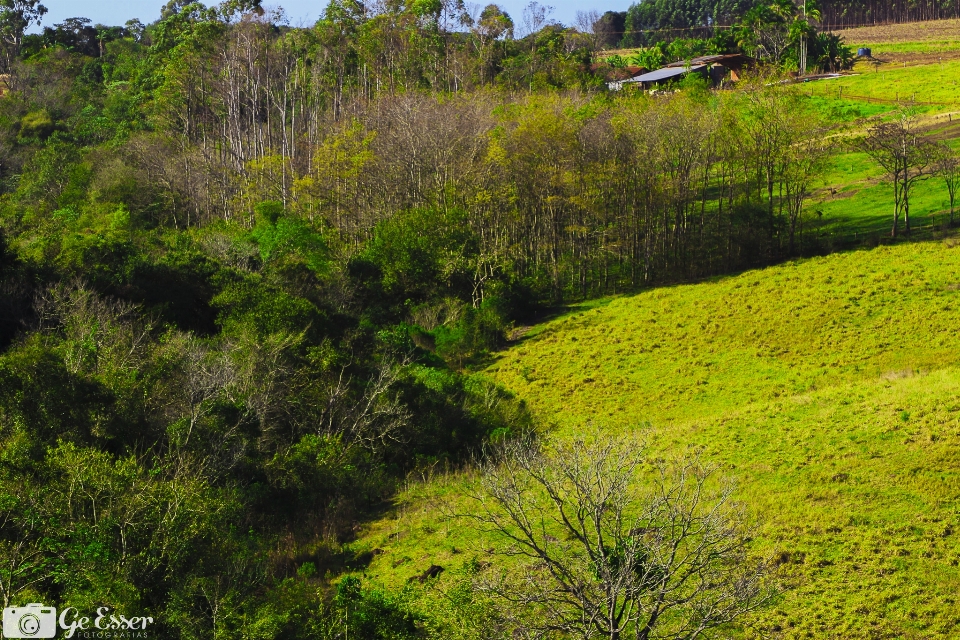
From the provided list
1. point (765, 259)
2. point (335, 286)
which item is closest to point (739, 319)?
point (765, 259)

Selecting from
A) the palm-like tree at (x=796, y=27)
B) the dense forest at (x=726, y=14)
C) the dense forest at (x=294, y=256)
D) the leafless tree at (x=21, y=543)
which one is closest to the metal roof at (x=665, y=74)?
the dense forest at (x=294, y=256)

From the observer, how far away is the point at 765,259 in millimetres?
52750

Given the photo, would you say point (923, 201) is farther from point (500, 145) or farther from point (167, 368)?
point (167, 368)

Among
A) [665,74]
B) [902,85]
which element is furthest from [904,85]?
[665,74]

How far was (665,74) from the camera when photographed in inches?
3622

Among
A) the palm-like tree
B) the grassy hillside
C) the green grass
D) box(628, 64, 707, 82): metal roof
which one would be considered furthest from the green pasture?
the grassy hillside

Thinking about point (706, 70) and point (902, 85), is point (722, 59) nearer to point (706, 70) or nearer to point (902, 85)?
point (706, 70)

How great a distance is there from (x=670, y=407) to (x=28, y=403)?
23.4 metres

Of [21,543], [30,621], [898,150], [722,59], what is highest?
[722,59]

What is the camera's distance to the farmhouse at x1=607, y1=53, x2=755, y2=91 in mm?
90675

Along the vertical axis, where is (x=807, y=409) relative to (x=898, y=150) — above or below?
below

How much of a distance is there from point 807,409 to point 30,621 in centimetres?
2560

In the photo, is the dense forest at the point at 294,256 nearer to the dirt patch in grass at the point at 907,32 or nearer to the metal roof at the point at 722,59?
the metal roof at the point at 722,59

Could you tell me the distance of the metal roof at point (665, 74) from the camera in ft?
299
